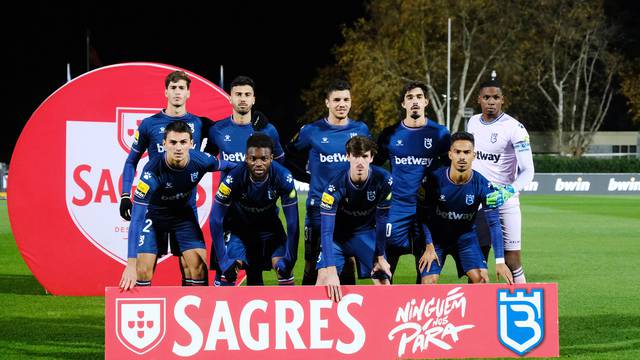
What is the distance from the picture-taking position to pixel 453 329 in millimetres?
7676

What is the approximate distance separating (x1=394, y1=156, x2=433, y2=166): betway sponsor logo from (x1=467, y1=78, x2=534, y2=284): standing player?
3.15 feet

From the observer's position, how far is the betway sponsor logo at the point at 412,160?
30.2 ft

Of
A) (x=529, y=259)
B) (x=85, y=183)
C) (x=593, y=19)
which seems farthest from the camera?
(x=593, y=19)

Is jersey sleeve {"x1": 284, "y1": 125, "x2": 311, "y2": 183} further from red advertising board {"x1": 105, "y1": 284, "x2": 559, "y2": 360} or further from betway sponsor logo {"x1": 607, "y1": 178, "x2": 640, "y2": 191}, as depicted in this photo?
betway sponsor logo {"x1": 607, "y1": 178, "x2": 640, "y2": 191}

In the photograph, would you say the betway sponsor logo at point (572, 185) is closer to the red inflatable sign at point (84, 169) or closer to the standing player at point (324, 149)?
the red inflatable sign at point (84, 169)

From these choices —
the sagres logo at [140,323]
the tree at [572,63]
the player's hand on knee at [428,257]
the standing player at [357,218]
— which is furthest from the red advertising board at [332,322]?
the tree at [572,63]

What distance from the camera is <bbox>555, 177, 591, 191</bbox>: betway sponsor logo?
145 ft

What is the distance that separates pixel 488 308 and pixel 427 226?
1.45m

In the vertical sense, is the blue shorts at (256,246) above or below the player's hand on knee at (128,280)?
above

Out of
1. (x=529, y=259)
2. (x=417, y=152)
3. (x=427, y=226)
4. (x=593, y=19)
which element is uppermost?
(x=593, y=19)

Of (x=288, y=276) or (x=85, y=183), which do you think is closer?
(x=288, y=276)

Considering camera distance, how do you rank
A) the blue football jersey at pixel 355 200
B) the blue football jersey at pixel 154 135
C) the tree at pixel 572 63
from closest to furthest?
the blue football jersey at pixel 355 200
the blue football jersey at pixel 154 135
the tree at pixel 572 63

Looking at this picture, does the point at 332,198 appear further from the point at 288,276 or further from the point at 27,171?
the point at 27,171

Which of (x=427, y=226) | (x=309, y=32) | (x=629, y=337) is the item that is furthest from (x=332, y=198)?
(x=309, y=32)
